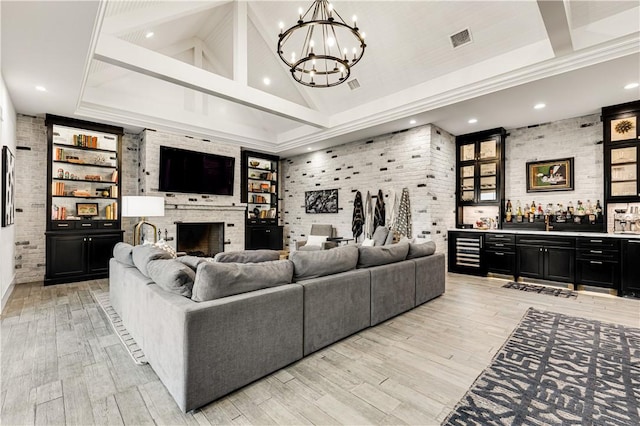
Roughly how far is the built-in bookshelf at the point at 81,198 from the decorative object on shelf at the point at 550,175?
7.92 metres

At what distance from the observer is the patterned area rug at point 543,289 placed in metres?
4.57

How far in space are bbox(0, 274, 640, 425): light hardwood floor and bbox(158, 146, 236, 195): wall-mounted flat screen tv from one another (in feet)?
10.8

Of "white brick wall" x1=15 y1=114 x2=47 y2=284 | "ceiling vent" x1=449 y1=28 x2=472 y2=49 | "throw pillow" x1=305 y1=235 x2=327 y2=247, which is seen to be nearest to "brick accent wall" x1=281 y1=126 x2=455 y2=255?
"throw pillow" x1=305 y1=235 x2=327 y2=247

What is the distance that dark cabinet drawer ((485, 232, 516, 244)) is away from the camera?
5.52m

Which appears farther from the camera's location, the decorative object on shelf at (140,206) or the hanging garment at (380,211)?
the hanging garment at (380,211)

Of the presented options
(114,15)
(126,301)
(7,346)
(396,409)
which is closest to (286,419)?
(396,409)

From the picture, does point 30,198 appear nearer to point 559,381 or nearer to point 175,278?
point 175,278

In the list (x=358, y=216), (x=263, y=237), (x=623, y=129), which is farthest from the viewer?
(x=263, y=237)

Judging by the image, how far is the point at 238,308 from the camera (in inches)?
77.6

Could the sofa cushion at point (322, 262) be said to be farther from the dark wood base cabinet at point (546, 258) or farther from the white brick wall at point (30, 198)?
the white brick wall at point (30, 198)

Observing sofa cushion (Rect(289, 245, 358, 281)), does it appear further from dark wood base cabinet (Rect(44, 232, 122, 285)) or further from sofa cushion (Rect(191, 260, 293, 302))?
dark wood base cabinet (Rect(44, 232, 122, 285))

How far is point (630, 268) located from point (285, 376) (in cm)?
527

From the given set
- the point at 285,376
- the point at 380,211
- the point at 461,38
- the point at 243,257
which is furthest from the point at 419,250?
the point at 461,38

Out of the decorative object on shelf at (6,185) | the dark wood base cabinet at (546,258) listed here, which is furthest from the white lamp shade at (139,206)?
the dark wood base cabinet at (546,258)
